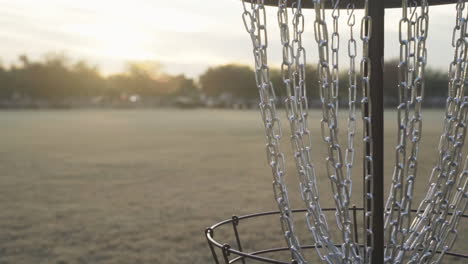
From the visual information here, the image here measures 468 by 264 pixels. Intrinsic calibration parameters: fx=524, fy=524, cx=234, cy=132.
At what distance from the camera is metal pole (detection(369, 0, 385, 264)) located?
1.37 meters

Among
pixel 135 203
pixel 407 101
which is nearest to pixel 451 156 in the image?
pixel 407 101

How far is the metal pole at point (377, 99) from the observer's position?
4.49 feet

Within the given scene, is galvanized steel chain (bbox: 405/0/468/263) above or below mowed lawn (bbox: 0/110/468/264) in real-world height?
above

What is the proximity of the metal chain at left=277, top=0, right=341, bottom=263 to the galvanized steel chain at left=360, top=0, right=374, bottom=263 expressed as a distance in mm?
179

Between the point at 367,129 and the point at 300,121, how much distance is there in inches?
10.3

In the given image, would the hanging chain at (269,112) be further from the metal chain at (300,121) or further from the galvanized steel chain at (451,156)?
the galvanized steel chain at (451,156)

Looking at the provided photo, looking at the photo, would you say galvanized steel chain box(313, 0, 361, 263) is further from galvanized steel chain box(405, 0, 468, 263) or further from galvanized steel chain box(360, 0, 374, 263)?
galvanized steel chain box(405, 0, 468, 263)

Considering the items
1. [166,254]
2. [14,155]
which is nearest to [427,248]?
[166,254]

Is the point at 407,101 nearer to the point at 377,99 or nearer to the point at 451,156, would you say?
the point at 377,99

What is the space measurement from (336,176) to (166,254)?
2.78 metres

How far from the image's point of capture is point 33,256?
3.94 m

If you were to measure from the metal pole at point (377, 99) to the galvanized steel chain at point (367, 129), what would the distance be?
0.04 feet

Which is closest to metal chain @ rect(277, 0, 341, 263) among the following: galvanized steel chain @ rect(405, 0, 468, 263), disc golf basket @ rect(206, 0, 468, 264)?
disc golf basket @ rect(206, 0, 468, 264)

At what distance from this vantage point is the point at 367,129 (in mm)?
1402
